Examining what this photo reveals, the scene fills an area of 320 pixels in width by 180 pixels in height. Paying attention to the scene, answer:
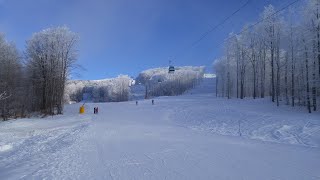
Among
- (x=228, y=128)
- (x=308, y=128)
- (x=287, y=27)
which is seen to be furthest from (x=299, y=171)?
(x=287, y=27)

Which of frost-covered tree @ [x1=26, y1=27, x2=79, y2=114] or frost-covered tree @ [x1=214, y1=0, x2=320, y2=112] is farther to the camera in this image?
frost-covered tree @ [x1=26, y1=27, x2=79, y2=114]

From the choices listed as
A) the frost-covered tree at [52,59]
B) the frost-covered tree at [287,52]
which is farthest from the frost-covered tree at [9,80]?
the frost-covered tree at [287,52]

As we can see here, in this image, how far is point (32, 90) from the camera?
50.3 meters

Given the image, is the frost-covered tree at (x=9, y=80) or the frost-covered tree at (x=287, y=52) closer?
the frost-covered tree at (x=287, y=52)

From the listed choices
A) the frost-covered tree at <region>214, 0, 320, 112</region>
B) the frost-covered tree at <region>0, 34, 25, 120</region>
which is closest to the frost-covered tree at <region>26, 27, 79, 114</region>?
the frost-covered tree at <region>0, 34, 25, 120</region>

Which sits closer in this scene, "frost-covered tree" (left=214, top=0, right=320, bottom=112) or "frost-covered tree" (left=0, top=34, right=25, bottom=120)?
"frost-covered tree" (left=214, top=0, right=320, bottom=112)

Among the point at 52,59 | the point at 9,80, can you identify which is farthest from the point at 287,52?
the point at 9,80

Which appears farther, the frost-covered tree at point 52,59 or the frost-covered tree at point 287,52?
the frost-covered tree at point 52,59

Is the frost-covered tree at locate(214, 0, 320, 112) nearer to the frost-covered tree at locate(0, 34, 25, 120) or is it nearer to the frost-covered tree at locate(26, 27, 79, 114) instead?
the frost-covered tree at locate(26, 27, 79, 114)

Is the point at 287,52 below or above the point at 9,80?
above

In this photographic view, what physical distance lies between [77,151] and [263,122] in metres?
15.0

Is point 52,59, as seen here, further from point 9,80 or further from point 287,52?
point 287,52

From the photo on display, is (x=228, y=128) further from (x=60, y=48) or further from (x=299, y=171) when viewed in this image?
(x=60, y=48)

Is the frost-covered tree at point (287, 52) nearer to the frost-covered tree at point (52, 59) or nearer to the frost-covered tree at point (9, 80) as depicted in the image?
the frost-covered tree at point (52, 59)
